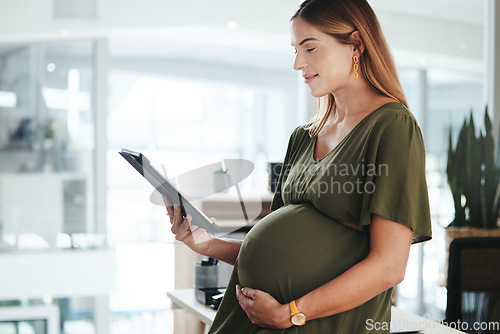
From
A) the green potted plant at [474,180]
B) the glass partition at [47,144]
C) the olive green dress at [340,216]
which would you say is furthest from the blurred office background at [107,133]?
the olive green dress at [340,216]

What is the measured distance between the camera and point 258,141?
698cm

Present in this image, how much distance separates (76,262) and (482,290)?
2.36m

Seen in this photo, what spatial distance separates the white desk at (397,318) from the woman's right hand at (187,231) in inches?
11.1

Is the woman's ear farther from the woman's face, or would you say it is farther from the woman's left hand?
the woman's left hand

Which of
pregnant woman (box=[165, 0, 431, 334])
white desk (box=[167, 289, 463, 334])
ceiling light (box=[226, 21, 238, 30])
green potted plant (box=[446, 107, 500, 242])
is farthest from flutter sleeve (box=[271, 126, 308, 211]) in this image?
ceiling light (box=[226, 21, 238, 30])

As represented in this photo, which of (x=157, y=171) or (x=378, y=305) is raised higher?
(x=157, y=171)

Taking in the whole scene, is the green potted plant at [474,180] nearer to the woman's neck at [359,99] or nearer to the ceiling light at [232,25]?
the ceiling light at [232,25]

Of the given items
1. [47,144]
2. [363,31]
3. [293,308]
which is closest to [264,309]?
[293,308]

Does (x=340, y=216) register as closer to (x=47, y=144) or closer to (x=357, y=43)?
(x=357, y=43)

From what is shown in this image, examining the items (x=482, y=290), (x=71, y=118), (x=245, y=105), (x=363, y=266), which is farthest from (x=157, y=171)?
(x=245, y=105)

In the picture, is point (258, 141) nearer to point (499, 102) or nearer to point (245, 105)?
point (245, 105)

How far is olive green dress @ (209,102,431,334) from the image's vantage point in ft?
3.30

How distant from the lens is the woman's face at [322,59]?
1.12m

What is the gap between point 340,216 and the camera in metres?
1.07
